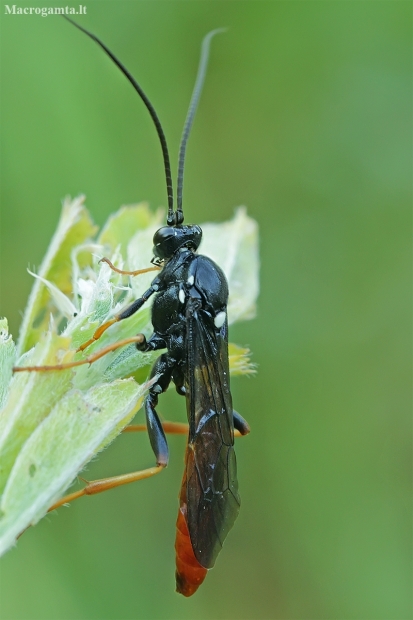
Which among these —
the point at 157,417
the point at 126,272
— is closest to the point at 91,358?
the point at 126,272

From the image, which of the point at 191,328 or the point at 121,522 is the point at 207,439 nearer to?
the point at 191,328

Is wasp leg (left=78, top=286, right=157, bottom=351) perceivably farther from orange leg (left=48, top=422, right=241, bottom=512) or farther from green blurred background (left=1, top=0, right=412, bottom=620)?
green blurred background (left=1, top=0, right=412, bottom=620)

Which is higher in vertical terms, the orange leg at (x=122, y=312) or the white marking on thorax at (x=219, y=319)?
the white marking on thorax at (x=219, y=319)

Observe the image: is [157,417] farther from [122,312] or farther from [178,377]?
[122,312]

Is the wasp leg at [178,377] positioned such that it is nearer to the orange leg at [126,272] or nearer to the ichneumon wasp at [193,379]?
the ichneumon wasp at [193,379]

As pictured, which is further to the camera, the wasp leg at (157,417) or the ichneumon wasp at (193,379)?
the wasp leg at (157,417)

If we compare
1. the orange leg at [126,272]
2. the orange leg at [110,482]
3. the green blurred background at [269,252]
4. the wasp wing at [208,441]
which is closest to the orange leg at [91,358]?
the orange leg at [126,272]

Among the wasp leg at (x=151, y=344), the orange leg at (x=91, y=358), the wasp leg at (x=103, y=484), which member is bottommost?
the wasp leg at (x=103, y=484)
